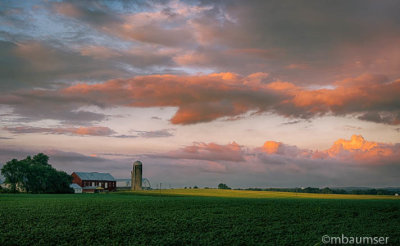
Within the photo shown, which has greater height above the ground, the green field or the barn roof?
the barn roof

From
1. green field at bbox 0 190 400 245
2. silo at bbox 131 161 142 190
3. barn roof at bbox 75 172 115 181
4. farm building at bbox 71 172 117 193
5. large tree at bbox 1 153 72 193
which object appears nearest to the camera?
green field at bbox 0 190 400 245

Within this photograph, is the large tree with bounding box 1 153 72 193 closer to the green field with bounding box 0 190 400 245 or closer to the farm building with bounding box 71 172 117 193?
the farm building with bounding box 71 172 117 193

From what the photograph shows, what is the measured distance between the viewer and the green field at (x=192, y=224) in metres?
22.6

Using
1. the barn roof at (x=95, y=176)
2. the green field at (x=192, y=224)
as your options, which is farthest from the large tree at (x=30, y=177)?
the green field at (x=192, y=224)

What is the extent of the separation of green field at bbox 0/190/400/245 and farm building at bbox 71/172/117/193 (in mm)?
79459

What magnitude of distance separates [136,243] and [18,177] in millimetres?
72739

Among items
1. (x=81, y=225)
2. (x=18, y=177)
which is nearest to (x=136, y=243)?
(x=81, y=225)

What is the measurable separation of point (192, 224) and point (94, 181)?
95.8 meters

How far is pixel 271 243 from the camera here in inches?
867

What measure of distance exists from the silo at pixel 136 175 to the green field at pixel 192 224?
242 feet

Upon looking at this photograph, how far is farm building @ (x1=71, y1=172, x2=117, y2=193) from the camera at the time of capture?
11175cm

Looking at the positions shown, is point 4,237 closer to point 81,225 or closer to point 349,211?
point 81,225

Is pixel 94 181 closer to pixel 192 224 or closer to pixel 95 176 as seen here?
pixel 95 176

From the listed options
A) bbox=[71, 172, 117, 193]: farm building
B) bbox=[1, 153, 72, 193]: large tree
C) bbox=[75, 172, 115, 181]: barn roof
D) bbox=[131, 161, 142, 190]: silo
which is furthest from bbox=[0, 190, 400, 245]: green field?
bbox=[75, 172, 115, 181]: barn roof
